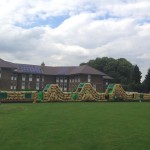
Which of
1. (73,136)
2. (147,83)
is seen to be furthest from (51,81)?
(73,136)

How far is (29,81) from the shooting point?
99.2m

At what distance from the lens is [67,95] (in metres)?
46.2

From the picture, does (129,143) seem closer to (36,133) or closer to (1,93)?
(36,133)

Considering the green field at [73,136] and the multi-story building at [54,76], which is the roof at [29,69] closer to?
the multi-story building at [54,76]

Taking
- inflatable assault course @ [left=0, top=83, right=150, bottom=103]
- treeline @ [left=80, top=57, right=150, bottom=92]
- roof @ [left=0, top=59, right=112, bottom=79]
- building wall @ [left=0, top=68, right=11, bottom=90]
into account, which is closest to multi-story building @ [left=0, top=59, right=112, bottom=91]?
roof @ [left=0, top=59, right=112, bottom=79]

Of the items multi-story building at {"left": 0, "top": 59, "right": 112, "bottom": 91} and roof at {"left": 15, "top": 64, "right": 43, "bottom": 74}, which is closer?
multi-story building at {"left": 0, "top": 59, "right": 112, "bottom": 91}

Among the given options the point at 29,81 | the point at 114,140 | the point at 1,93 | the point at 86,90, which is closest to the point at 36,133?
the point at 114,140

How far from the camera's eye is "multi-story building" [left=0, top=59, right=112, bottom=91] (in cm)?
9375

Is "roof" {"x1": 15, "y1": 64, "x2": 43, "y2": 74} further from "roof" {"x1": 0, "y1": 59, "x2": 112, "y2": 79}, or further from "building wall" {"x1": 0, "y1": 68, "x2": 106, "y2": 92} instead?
"building wall" {"x1": 0, "y1": 68, "x2": 106, "y2": 92}

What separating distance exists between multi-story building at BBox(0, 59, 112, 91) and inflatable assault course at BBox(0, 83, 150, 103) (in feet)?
124

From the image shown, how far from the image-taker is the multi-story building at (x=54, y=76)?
93.8m

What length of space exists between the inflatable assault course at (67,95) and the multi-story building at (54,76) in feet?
124

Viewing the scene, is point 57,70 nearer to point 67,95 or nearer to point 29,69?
point 29,69

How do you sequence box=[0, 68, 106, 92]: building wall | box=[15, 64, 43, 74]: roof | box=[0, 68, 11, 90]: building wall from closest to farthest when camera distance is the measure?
box=[0, 68, 11, 90]: building wall, box=[0, 68, 106, 92]: building wall, box=[15, 64, 43, 74]: roof
